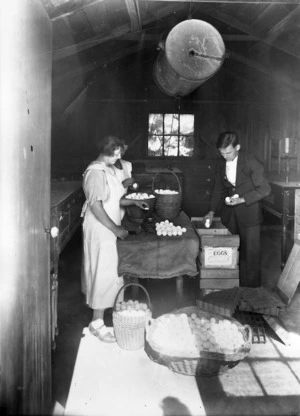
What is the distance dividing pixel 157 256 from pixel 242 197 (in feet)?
5.64

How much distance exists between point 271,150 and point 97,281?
788 centimetres

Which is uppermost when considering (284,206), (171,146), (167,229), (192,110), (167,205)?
(192,110)

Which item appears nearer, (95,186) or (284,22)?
(95,186)

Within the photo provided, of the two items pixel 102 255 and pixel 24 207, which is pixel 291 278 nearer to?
pixel 102 255

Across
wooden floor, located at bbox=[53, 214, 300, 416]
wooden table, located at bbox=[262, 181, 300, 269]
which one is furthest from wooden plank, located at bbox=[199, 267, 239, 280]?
wooden table, located at bbox=[262, 181, 300, 269]

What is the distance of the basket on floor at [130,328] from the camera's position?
395cm

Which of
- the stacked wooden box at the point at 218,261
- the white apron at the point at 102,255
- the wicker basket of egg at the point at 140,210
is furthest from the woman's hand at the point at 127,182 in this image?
the stacked wooden box at the point at 218,261

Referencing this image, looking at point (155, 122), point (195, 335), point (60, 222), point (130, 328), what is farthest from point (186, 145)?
point (195, 335)

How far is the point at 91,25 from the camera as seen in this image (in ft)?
16.2

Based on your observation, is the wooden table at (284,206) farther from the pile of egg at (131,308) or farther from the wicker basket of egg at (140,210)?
the pile of egg at (131,308)

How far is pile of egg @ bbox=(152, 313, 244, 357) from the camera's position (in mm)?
3604

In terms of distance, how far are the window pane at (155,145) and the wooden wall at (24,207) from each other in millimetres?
7813

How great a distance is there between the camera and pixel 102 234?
4328 millimetres

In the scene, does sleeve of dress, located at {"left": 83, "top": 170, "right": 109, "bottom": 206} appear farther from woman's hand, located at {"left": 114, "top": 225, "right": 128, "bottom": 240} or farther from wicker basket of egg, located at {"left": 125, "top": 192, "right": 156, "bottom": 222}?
wicker basket of egg, located at {"left": 125, "top": 192, "right": 156, "bottom": 222}
